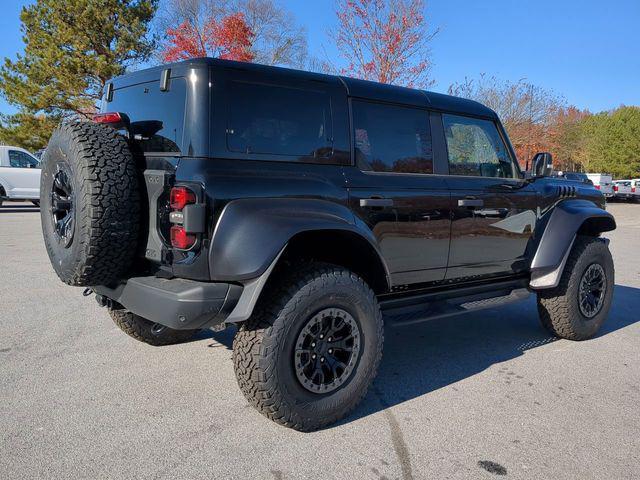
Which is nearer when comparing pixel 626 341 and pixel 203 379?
pixel 203 379

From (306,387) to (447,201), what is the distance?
1.71 m

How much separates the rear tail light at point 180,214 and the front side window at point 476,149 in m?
2.15

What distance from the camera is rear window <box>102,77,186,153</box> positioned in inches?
114

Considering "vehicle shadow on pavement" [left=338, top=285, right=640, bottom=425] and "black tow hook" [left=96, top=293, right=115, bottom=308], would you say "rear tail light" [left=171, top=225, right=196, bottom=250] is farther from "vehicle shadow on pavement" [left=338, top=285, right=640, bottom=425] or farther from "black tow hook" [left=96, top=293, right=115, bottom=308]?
"vehicle shadow on pavement" [left=338, top=285, right=640, bottom=425]

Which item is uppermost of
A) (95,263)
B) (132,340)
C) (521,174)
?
(521,174)

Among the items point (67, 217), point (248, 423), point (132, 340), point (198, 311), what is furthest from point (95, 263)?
point (132, 340)

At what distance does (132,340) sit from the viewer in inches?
176

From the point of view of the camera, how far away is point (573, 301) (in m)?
4.63

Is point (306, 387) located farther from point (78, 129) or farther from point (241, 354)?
point (78, 129)

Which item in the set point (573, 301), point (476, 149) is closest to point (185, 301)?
point (476, 149)

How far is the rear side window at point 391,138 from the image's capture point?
3.47 metres

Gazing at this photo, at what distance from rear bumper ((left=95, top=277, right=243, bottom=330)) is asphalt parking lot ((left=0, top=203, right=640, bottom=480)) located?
692 millimetres

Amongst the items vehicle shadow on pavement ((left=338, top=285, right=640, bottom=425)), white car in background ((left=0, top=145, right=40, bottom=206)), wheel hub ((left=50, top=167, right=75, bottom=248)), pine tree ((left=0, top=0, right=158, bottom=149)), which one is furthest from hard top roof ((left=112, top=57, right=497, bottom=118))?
pine tree ((left=0, top=0, right=158, bottom=149))

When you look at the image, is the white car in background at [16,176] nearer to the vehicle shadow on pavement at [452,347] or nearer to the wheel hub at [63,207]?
the wheel hub at [63,207]
